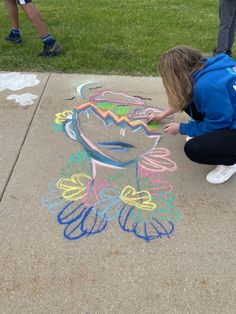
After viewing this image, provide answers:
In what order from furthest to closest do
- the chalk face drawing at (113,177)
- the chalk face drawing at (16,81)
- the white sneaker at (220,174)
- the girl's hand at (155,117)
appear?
the chalk face drawing at (16,81), the girl's hand at (155,117), the white sneaker at (220,174), the chalk face drawing at (113,177)

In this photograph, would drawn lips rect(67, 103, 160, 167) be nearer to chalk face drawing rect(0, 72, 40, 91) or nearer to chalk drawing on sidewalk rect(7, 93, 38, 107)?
chalk drawing on sidewalk rect(7, 93, 38, 107)

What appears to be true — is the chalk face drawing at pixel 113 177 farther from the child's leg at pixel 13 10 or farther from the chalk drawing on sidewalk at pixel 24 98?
the child's leg at pixel 13 10

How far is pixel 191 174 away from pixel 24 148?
4.17 feet

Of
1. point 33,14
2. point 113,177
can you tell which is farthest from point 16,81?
point 113,177

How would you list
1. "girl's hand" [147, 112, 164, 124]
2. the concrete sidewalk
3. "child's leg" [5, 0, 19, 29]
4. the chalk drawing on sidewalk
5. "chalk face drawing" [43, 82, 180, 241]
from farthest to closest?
"child's leg" [5, 0, 19, 29] → the chalk drawing on sidewalk → "girl's hand" [147, 112, 164, 124] → "chalk face drawing" [43, 82, 180, 241] → the concrete sidewalk

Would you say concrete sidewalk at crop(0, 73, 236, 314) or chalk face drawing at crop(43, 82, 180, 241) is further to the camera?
chalk face drawing at crop(43, 82, 180, 241)

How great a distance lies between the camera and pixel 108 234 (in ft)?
7.55

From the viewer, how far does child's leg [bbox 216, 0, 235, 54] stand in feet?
14.5

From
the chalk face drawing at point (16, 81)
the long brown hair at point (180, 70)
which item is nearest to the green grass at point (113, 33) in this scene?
the chalk face drawing at point (16, 81)

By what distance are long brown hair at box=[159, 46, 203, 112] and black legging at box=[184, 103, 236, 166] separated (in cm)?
31

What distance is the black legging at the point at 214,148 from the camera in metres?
2.56

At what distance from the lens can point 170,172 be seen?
2.79 meters

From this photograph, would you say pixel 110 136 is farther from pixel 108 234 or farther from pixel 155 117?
pixel 108 234

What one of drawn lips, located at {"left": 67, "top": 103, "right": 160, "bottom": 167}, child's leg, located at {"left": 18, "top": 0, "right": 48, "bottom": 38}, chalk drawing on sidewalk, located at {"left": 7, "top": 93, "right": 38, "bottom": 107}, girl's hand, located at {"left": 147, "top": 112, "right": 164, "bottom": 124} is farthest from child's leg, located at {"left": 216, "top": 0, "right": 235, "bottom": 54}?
chalk drawing on sidewalk, located at {"left": 7, "top": 93, "right": 38, "bottom": 107}
